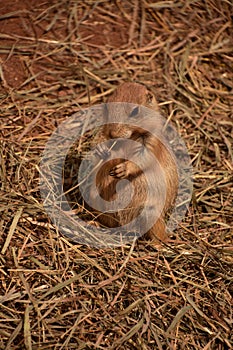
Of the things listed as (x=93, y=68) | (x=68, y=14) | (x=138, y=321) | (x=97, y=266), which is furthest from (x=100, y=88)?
(x=138, y=321)

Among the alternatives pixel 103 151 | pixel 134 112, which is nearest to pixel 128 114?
pixel 134 112

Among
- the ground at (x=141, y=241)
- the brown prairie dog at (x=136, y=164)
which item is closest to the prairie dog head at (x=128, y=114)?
the brown prairie dog at (x=136, y=164)

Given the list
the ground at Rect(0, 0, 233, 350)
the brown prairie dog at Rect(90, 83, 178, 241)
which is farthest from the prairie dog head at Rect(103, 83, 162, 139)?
A: the ground at Rect(0, 0, 233, 350)

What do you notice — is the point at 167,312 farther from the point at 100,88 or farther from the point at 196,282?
the point at 100,88

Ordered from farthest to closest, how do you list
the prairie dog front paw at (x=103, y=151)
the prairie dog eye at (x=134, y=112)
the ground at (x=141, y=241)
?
the prairie dog front paw at (x=103, y=151)
the prairie dog eye at (x=134, y=112)
the ground at (x=141, y=241)

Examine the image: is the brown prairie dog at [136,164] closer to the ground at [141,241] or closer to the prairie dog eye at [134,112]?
the prairie dog eye at [134,112]

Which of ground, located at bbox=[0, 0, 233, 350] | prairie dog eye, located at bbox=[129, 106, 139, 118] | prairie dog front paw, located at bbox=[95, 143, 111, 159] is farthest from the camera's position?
prairie dog front paw, located at bbox=[95, 143, 111, 159]

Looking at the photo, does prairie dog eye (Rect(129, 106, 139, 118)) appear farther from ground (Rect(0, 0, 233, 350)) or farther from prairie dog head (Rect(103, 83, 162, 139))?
ground (Rect(0, 0, 233, 350))
